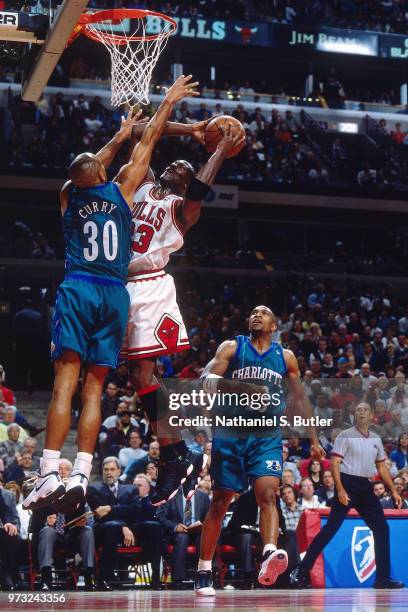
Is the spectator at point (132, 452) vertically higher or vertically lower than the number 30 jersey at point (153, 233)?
lower

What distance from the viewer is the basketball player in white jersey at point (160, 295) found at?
624 cm

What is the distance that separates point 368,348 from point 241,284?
5.41 meters

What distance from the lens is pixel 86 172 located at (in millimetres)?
5879

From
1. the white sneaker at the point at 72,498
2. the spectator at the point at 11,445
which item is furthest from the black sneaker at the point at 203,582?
the spectator at the point at 11,445

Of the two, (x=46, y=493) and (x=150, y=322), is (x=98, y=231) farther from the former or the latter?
(x=46, y=493)

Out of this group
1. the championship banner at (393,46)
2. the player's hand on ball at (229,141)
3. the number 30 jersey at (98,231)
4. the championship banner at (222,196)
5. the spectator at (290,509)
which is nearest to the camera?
the number 30 jersey at (98,231)

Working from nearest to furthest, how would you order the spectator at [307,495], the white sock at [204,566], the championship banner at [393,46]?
1. the white sock at [204,566]
2. the spectator at [307,495]
3. the championship banner at [393,46]

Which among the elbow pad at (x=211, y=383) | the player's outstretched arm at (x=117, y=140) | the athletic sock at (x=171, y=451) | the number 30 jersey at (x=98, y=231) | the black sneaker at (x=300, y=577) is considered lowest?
the black sneaker at (x=300, y=577)

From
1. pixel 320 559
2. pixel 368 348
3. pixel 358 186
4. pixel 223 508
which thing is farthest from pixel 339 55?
pixel 223 508

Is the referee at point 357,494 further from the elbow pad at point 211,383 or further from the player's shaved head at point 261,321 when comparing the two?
the elbow pad at point 211,383

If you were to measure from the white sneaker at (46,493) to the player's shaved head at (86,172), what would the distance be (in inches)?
70.9

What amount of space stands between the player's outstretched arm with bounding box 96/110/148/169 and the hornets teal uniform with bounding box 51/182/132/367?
28cm

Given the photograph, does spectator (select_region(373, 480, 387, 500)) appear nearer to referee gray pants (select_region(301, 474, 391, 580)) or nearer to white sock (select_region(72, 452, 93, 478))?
referee gray pants (select_region(301, 474, 391, 580))

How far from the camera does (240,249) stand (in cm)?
2491
